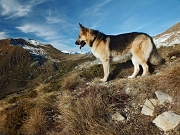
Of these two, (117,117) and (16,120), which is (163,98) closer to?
(117,117)

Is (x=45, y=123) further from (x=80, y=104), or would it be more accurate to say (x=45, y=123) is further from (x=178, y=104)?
(x=178, y=104)

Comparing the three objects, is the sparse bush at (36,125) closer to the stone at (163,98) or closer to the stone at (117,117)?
the stone at (117,117)

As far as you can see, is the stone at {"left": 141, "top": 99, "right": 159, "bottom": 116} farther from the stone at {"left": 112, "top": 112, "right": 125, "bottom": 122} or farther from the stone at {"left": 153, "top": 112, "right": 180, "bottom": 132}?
the stone at {"left": 112, "top": 112, "right": 125, "bottom": 122}

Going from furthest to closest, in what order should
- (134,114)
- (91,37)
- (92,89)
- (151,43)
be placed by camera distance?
(91,37) < (151,43) < (92,89) < (134,114)

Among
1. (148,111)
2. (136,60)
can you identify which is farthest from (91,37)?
(148,111)

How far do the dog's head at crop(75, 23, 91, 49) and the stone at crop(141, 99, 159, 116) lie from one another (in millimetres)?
5470

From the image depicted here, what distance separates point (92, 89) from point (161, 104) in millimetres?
2886

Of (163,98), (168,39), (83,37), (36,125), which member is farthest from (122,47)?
(168,39)

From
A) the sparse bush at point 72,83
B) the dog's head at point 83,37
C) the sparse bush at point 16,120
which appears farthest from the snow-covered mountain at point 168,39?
the sparse bush at point 16,120

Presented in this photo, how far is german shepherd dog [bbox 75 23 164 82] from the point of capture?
8.84 metres

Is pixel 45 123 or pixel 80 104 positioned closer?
pixel 80 104

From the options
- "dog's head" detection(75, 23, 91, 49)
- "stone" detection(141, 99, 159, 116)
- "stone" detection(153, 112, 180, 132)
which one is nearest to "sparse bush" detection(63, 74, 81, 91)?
"dog's head" detection(75, 23, 91, 49)

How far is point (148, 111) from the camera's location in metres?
5.68

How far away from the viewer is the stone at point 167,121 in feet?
16.2
